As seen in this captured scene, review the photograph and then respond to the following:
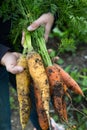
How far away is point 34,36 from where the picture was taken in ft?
5.49

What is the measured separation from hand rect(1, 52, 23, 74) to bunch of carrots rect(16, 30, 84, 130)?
30 mm

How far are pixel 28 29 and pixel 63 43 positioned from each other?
7.7 inches

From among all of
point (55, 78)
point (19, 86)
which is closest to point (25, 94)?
point (19, 86)

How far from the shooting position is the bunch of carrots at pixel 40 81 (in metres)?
1.59

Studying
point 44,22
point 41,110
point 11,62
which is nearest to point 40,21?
point 44,22

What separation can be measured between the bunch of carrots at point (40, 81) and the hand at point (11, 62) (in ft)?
0.10

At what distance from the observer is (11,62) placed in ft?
5.34

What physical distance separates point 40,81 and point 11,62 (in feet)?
0.53

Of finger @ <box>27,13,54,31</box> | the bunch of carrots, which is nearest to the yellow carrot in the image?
the bunch of carrots

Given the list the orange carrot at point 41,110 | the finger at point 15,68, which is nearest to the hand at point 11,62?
the finger at point 15,68

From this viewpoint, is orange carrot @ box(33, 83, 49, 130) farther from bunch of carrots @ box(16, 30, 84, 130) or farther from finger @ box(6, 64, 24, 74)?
finger @ box(6, 64, 24, 74)

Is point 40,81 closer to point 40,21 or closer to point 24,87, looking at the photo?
point 24,87

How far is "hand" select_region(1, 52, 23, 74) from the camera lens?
5.23 feet

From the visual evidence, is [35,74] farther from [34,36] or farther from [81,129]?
[81,129]
